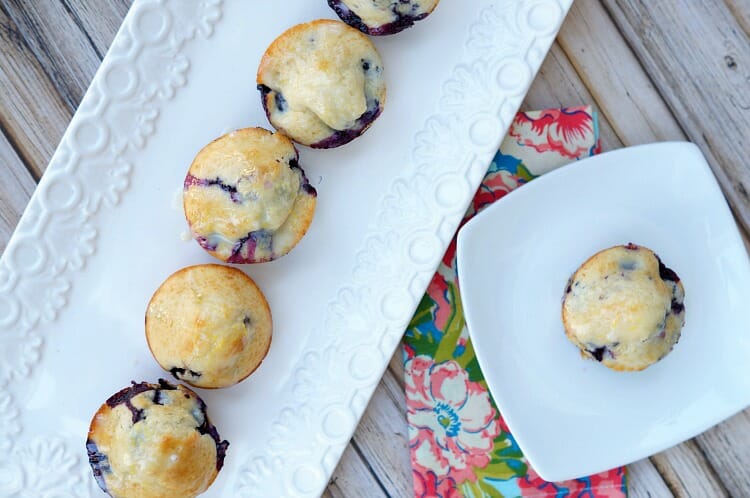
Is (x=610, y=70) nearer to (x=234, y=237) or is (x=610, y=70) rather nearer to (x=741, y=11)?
(x=741, y=11)

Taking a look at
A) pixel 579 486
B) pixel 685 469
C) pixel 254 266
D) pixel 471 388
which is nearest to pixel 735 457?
pixel 685 469

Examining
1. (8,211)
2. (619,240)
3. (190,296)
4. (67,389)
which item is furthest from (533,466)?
(8,211)

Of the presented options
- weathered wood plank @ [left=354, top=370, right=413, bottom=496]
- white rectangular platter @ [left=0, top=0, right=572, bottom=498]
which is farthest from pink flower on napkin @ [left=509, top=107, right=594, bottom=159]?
weathered wood plank @ [left=354, top=370, right=413, bottom=496]

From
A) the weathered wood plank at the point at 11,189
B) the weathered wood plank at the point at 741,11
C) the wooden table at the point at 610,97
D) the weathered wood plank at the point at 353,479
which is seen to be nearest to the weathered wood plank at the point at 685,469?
the wooden table at the point at 610,97

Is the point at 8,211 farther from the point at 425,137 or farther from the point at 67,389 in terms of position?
the point at 425,137

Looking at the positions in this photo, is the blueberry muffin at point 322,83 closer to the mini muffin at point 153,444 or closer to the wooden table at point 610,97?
the wooden table at point 610,97
